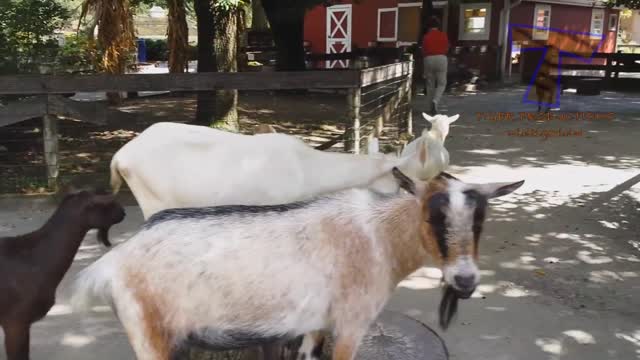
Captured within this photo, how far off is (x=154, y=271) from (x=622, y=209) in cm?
580

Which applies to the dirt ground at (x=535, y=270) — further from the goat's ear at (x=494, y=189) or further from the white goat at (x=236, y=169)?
the goat's ear at (x=494, y=189)

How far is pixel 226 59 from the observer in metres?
9.70

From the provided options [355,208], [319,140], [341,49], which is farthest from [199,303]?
[341,49]

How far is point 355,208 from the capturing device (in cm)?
269

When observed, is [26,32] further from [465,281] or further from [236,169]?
[465,281]

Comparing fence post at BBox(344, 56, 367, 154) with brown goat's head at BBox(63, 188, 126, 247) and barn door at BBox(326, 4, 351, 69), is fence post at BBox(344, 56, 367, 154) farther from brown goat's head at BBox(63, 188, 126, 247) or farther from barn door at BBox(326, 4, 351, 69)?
barn door at BBox(326, 4, 351, 69)

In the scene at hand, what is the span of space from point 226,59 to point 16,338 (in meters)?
7.11

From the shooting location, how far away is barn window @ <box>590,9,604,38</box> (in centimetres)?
2569

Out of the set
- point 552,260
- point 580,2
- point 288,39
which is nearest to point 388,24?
point 288,39

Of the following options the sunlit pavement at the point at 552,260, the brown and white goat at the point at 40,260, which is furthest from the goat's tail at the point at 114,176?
the sunlit pavement at the point at 552,260

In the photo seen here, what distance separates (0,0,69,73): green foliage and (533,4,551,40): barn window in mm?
18032

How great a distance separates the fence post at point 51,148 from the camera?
6.76 meters

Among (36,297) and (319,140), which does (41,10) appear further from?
(36,297)

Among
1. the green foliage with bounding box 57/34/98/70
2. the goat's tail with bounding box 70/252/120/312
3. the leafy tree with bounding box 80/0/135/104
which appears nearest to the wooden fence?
the green foliage with bounding box 57/34/98/70
